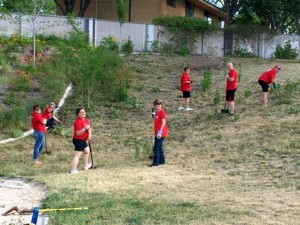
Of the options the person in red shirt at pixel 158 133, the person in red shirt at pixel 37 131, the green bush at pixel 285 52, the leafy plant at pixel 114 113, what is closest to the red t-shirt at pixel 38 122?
the person in red shirt at pixel 37 131

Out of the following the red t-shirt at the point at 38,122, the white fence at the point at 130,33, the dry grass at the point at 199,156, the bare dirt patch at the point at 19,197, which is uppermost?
the white fence at the point at 130,33

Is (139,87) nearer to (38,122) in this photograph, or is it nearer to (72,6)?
(38,122)

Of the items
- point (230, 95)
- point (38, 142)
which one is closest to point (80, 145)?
point (38, 142)

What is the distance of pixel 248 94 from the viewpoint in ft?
58.7

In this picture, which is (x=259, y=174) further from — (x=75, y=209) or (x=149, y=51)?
(x=149, y=51)

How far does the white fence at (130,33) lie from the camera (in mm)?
23266

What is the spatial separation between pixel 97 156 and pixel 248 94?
6.17 metres

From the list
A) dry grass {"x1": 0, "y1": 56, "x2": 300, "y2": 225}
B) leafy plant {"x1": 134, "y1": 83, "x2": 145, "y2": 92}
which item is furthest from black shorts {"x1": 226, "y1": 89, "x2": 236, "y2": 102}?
leafy plant {"x1": 134, "y1": 83, "x2": 145, "y2": 92}

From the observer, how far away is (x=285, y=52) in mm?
27984

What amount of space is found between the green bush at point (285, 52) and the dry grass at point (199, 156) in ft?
21.5

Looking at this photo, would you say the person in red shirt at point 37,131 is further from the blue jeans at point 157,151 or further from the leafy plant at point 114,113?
the leafy plant at point 114,113

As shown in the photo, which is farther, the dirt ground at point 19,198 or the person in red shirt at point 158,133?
the person in red shirt at point 158,133

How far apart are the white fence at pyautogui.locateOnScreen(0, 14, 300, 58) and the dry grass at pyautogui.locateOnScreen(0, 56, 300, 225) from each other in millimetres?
4890

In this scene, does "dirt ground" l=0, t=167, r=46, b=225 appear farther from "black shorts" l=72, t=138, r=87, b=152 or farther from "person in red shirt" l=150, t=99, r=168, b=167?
"person in red shirt" l=150, t=99, r=168, b=167
